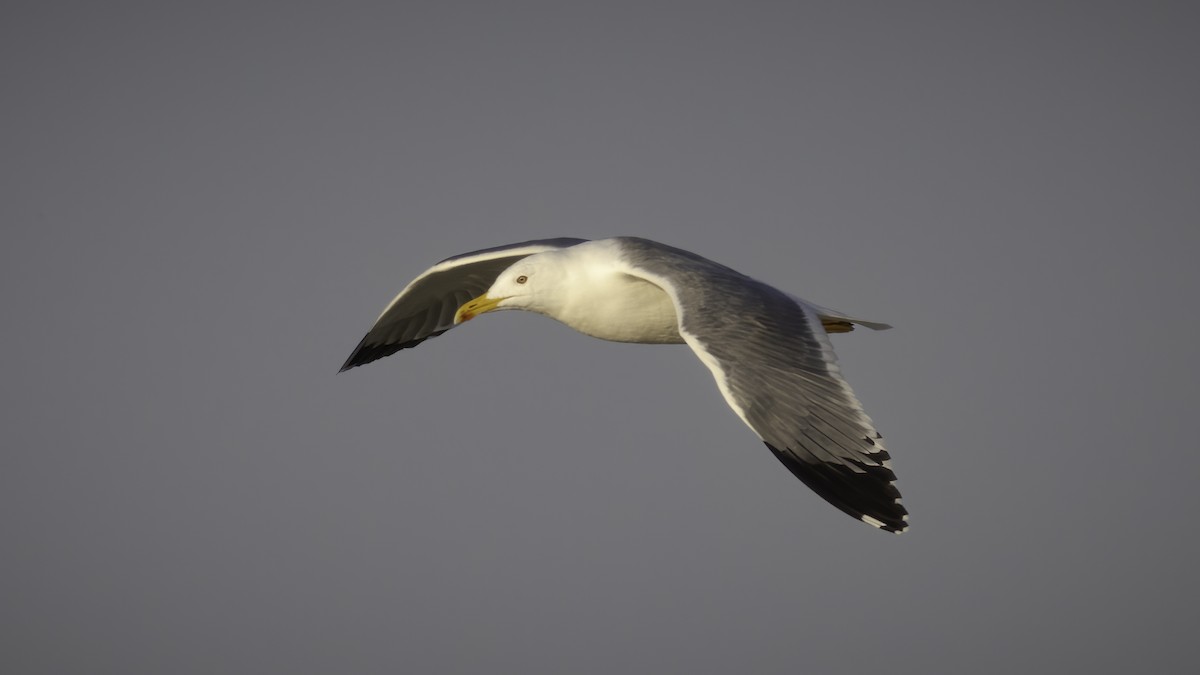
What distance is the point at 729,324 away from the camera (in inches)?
274

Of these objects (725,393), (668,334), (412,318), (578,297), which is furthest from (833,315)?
(412,318)

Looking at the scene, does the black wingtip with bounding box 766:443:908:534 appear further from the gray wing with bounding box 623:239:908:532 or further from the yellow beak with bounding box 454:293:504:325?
the yellow beak with bounding box 454:293:504:325

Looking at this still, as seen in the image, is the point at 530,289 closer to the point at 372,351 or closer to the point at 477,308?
the point at 477,308

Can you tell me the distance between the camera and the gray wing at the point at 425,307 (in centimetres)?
976

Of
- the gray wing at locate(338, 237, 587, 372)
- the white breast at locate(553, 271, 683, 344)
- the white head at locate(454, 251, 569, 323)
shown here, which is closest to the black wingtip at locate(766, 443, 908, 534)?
the white breast at locate(553, 271, 683, 344)

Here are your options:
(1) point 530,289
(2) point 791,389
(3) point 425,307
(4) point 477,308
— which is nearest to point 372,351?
(3) point 425,307

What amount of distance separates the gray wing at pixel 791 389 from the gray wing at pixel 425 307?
2.61m

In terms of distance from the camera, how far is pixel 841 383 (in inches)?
260

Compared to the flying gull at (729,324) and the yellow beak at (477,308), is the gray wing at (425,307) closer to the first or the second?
the flying gull at (729,324)

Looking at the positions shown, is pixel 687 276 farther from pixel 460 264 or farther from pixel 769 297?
pixel 460 264

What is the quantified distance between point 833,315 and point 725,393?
231cm

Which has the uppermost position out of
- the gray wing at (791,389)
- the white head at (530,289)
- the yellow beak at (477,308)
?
the white head at (530,289)

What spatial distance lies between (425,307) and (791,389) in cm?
443

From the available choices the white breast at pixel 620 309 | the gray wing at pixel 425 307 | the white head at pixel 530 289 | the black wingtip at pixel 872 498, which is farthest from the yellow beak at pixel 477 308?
the black wingtip at pixel 872 498
